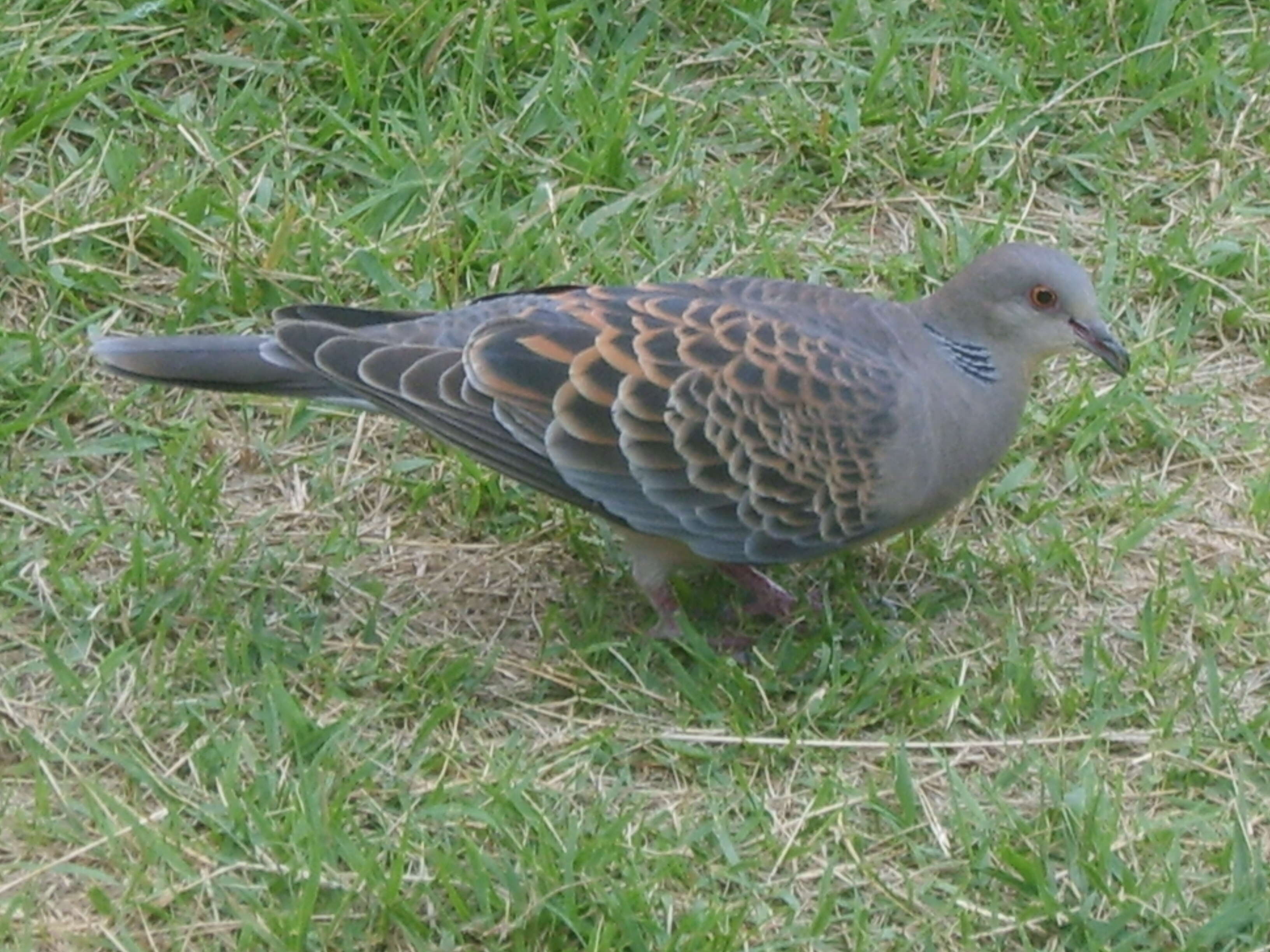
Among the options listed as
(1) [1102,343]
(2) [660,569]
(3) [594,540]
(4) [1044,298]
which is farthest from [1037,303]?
(3) [594,540]

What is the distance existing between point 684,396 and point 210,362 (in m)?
0.92

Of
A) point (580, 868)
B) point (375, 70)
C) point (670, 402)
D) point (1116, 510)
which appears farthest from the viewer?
point (375, 70)

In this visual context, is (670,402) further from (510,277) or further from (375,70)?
(375,70)

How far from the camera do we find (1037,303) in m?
4.27

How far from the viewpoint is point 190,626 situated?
13.9 ft

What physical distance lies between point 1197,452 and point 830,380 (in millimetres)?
1110

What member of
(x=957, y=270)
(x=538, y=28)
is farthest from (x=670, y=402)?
(x=538, y=28)

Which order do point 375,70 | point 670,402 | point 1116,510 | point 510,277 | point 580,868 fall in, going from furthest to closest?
1. point 375,70
2. point 510,277
3. point 1116,510
4. point 670,402
5. point 580,868

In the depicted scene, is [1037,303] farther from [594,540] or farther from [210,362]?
[210,362]

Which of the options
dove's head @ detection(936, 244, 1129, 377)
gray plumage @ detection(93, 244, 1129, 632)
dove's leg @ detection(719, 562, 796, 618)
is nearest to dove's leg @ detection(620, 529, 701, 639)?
gray plumage @ detection(93, 244, 1129, 632)

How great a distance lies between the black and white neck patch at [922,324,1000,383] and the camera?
14.1ft

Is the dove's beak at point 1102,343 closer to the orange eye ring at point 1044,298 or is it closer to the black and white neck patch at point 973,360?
the orange eye ring at point 1044,298

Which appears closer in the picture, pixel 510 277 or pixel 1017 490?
pixel 1017 490

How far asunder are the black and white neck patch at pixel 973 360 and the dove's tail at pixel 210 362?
121 centimetres
